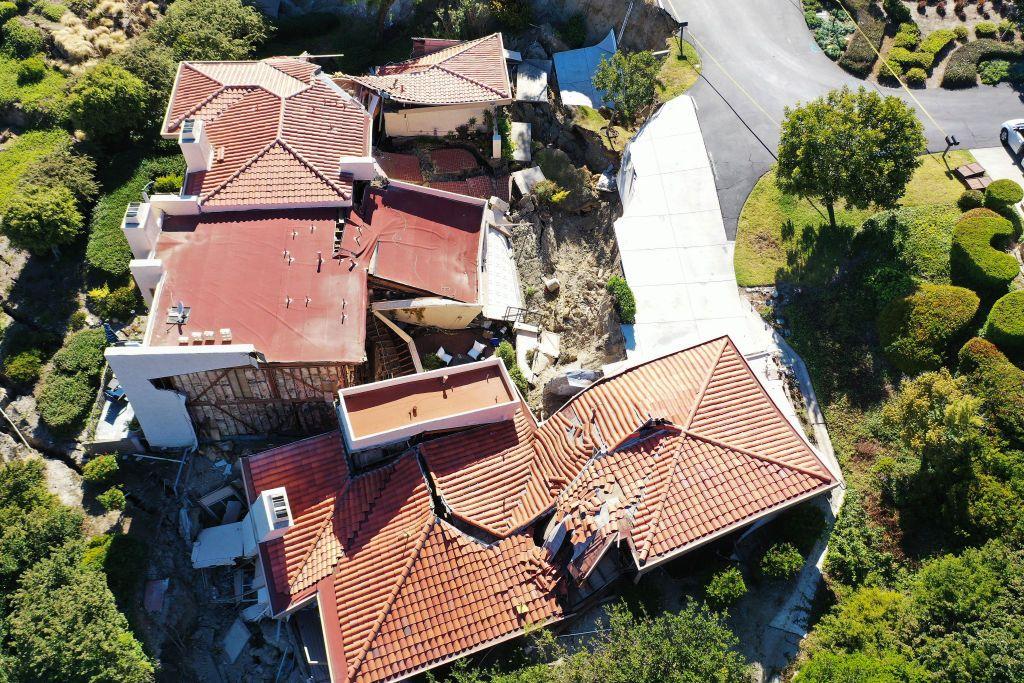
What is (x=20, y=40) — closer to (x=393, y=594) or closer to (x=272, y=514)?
(x=272, y=514)

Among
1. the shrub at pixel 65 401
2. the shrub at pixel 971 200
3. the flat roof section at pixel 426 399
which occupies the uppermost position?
the shrub at pixel 971 200

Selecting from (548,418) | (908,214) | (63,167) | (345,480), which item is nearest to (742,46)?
(908,214)

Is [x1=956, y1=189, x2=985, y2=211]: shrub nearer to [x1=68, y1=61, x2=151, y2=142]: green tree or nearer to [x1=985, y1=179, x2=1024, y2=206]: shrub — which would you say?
[x1=985, y1=179, x2=1024, y2=206]: shrub

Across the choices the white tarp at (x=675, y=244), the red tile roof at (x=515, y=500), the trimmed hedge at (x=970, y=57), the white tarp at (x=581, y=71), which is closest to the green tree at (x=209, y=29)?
the white tarp at (x=581, y=71)

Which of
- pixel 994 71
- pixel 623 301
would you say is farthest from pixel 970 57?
pixel 623 301

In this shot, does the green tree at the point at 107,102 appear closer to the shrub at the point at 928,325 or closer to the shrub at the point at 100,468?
the shrub at the point at 100,468

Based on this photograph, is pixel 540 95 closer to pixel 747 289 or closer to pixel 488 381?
pixel 747 289
